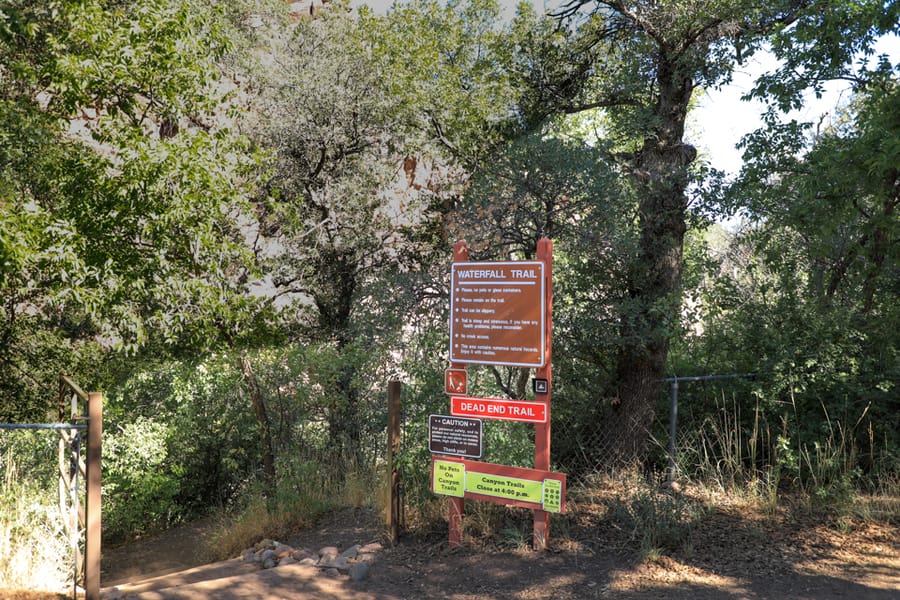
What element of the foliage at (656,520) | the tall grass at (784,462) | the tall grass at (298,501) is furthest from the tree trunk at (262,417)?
the tall grass at (784,462)

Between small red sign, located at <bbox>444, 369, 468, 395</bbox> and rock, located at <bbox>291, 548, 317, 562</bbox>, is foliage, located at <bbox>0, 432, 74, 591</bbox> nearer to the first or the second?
rock, located at <bbox>291, 548, 317, 562</bbox>

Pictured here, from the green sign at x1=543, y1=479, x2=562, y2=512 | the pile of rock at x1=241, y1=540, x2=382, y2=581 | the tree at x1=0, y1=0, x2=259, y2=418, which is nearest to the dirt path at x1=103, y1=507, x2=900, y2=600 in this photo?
the pile of rock at x1=241, y1=540, x2=382, y2=581

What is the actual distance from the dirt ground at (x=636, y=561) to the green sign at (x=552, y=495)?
425 mm

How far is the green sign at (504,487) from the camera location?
6094 millimetres

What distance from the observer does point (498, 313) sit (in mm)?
6441

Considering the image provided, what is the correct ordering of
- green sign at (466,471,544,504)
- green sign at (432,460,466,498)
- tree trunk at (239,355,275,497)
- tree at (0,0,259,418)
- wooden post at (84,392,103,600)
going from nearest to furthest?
1. wooden post at (84,392,103,600)
2. green sign at (466,471,544,504)
3. green sign at (432,460,466,498)
4. tree at (0,0,259,418)
5. tree trunk at (239,355,275,497)

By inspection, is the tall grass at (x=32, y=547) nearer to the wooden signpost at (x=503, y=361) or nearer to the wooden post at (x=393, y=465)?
the wooden post at (x=393, y=465)

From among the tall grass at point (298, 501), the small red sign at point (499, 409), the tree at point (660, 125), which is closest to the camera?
the small red sign at point (499, 409)

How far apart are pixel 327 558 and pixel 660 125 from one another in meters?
6.82

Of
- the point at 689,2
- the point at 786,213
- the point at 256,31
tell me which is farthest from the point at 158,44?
the point at 786,213

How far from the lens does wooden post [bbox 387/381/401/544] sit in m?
6.68

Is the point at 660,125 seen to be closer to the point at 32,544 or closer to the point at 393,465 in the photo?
the point at 393,465

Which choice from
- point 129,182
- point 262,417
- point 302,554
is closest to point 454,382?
point 302,554

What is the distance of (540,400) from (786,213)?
451cm
